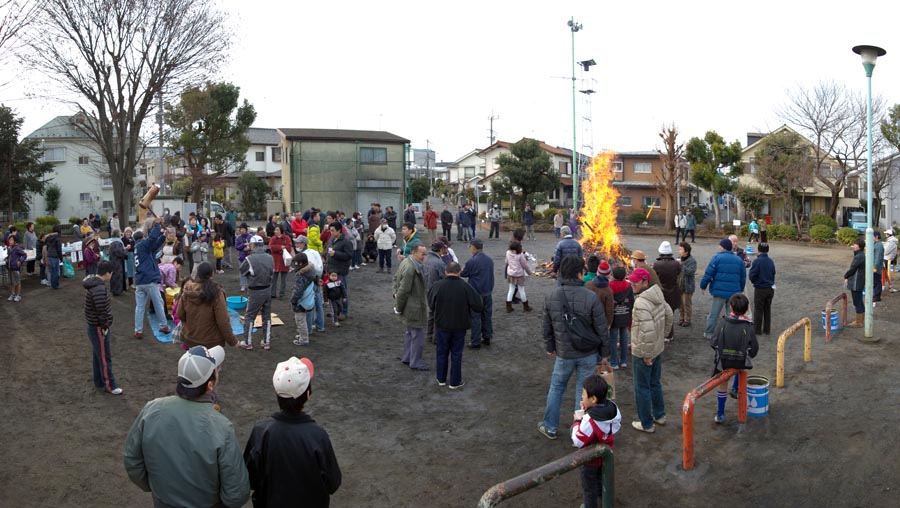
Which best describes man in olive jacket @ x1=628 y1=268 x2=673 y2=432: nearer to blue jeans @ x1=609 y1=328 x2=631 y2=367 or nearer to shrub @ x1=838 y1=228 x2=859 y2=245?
blue jeans @ x1=609 y1=328 x2=631 y2=367

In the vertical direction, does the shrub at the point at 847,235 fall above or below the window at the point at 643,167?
below

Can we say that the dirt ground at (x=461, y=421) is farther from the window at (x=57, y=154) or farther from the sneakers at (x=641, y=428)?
the window at (x=57, y=154)

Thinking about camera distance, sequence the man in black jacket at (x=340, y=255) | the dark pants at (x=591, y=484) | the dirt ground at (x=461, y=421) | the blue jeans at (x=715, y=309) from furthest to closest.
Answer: the man in black jacket at (x=340, y=255) < the blue jeans at (x=715, y=309) < the dirt ground at (x=461, y=421) < the dark pants at (x=591, y=484)

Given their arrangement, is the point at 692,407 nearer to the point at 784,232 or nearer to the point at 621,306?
the point at 621,306

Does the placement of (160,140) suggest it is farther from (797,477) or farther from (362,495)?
(797,477)

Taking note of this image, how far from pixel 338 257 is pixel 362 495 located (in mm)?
6947

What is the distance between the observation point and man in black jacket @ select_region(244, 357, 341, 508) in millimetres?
3646

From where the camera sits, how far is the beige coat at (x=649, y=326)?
692 cm

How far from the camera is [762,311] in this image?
1169cm

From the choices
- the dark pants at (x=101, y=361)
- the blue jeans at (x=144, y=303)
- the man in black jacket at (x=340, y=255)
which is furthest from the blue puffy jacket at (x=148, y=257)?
the man in black jacket at (x=340, y=255)

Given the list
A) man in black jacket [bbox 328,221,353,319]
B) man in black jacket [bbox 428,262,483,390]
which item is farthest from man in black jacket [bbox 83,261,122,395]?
man in black jacket [bbox 328,221,353,319]

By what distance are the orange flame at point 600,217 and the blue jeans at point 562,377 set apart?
12658 millimetres

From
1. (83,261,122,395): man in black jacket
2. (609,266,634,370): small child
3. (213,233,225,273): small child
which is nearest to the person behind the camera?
(83,261,122,395): man in black jacket

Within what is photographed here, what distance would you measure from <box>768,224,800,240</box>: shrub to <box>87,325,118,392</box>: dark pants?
30339mm
